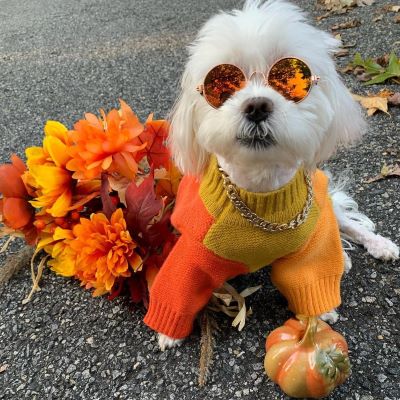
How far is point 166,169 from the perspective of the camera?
7.00 feet

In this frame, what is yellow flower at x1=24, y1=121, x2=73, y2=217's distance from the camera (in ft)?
6.24

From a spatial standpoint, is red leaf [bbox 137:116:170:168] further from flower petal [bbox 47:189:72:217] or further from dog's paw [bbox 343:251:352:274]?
dog's paw [bbox 343:251:352:274]

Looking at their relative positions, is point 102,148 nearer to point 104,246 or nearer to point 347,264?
point 104,246

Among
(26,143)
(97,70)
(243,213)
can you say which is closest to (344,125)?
(243,213)

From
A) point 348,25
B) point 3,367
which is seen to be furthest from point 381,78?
point 3,367

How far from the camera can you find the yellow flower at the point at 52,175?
6.24ft

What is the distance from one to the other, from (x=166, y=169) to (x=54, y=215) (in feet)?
1.66

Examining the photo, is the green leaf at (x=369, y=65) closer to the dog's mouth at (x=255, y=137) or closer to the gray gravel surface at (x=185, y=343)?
the gray gravel surface at (x=185, y=343)

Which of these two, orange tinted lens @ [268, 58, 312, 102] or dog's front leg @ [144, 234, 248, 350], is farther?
dog's front leg @ [144, 234, 248, 350]

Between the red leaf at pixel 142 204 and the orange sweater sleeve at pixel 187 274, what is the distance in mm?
100

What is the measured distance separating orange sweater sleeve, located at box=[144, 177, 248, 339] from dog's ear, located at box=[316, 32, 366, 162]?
17.9 inches

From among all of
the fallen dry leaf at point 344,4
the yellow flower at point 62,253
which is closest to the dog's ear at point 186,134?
the yellow flower at point 62,253

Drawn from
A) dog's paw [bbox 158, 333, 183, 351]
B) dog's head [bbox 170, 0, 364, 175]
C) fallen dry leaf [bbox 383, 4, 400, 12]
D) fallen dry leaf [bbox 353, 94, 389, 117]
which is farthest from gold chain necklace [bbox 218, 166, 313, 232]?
fallen dry leaf [bbox 383, 4, 400, 12]

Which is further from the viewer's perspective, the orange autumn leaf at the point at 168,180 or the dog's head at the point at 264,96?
the orange autumn leaf at the point at 168,180
